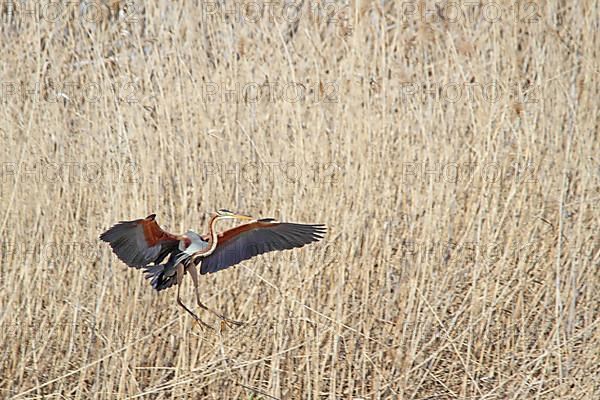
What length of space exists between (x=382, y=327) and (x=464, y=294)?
22 centimetres

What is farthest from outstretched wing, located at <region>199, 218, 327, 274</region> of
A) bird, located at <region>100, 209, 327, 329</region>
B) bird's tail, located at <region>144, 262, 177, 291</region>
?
bird's tail, located at <region>144, 262, 177, 291</region>

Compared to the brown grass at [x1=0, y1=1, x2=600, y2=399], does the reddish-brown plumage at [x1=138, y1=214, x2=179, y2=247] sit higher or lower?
higher

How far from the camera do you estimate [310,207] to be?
2.17 meters

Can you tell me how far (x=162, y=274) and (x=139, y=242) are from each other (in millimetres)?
58

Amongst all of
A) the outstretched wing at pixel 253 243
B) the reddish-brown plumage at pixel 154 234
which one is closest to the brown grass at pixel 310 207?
the outstretched wing at pixel 253 243

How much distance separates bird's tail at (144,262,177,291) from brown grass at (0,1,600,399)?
0.49m

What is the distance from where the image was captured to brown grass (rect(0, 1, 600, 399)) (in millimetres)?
2004

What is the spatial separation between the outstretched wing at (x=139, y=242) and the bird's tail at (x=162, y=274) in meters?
0.02

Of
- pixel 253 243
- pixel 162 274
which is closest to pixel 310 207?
pixel 253 243

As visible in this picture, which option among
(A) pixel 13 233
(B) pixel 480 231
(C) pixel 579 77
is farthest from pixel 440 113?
(A) pixel 13 233

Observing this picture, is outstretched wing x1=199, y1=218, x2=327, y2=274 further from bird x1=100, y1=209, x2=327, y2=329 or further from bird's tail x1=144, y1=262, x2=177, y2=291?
bird's tail x1=144, y1=262, x2=177, y2=291

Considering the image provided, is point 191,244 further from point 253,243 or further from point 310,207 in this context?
point 310,207

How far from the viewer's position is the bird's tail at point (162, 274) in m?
1.38

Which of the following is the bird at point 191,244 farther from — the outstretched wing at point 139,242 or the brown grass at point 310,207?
the brown grass at point 310,207
